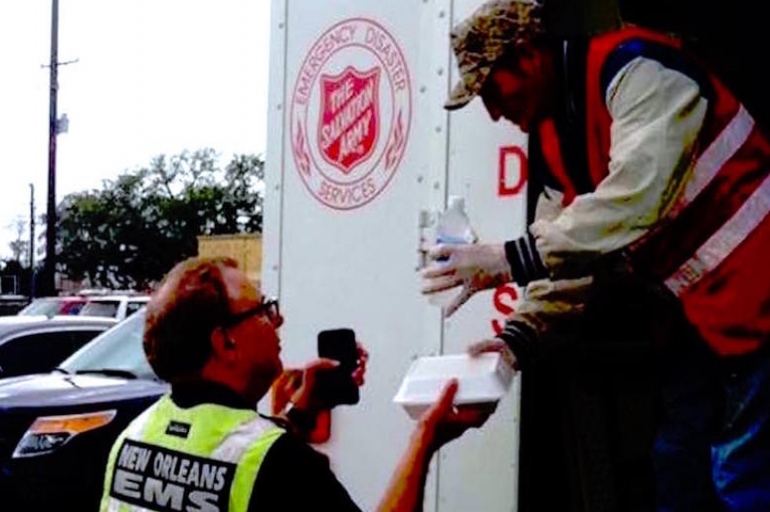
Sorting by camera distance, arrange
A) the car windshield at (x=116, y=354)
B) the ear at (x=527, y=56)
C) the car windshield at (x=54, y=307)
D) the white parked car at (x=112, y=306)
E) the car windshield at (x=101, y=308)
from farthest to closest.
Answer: the car windshield at (x=54, y=307) → the car windshield at (x=101, y=308) → the white parked car at (x=112, y=306) → the car windshield at (x=116, y=354) → the ear at (x=527, y=56)

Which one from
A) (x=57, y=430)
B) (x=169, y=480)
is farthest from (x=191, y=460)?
(x=57, y=430)

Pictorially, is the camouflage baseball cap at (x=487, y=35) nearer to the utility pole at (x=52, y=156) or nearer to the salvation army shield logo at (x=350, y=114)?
the salvation army shield logo at (x=350, y=114)

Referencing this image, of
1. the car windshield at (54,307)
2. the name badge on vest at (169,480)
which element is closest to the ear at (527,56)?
the name badge on vest at (169,480)

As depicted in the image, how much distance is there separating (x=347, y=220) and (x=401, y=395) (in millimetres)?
868

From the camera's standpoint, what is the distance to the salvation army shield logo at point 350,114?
10.00 ft

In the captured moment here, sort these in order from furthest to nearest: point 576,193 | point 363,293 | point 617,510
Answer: point 363,293 < point 617,510 < point 576,193

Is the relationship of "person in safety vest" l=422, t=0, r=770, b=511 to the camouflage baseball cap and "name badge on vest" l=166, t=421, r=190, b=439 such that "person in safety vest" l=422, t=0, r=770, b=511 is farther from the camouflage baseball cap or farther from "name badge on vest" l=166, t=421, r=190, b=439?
"name badge on vest" l=166, t=421, r=190, b=439

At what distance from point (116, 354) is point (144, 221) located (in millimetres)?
57855

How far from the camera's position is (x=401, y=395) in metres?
2.37

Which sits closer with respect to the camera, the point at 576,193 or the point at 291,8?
the point at 576,193

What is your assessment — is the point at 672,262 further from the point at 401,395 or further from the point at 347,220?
the point at 347,220

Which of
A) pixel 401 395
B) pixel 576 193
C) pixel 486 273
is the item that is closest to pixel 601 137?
pixel 576 193

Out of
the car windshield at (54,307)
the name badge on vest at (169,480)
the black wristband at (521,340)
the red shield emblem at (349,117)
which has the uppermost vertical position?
the red shield emblem at (349,117)

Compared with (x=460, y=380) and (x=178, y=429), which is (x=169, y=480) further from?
(x=460, y=380)
